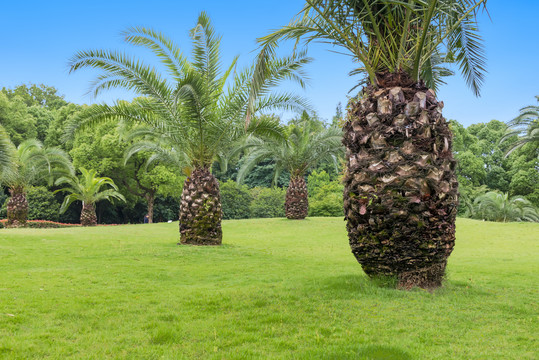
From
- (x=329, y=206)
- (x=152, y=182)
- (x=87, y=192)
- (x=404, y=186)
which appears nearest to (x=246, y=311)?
(x=404, y=186)

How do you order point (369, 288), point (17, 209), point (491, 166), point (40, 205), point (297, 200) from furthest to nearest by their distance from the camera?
1. point (491, 166)
2. point (40, 205)
3. point (297, 200)
4. point (17, 209)
5. point (369, 288)

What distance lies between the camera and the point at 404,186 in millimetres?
5754

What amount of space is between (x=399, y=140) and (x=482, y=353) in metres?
3.04

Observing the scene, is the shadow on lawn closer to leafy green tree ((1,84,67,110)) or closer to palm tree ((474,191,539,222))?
palm tree ((474,191,539,222))

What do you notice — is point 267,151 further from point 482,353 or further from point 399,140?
point 482,353

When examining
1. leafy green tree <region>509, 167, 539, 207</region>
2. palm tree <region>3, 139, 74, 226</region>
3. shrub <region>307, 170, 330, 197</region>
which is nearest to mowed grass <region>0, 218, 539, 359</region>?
palm tree <region>3, 139, 74, 226</region>

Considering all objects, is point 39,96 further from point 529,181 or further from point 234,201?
point 529,181

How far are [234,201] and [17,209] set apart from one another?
14568mm

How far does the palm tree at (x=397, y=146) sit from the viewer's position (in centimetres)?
579

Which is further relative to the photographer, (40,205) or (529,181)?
(529,181)

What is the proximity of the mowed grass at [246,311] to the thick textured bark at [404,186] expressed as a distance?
0.43m

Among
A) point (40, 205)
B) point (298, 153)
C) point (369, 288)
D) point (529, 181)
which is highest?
point (298, 153)

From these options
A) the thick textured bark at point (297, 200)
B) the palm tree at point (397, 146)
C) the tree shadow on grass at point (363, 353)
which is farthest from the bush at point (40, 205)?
the tree shadow on grass at point (363, 353)

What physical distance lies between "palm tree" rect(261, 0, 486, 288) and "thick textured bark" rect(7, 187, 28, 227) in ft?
62.6
